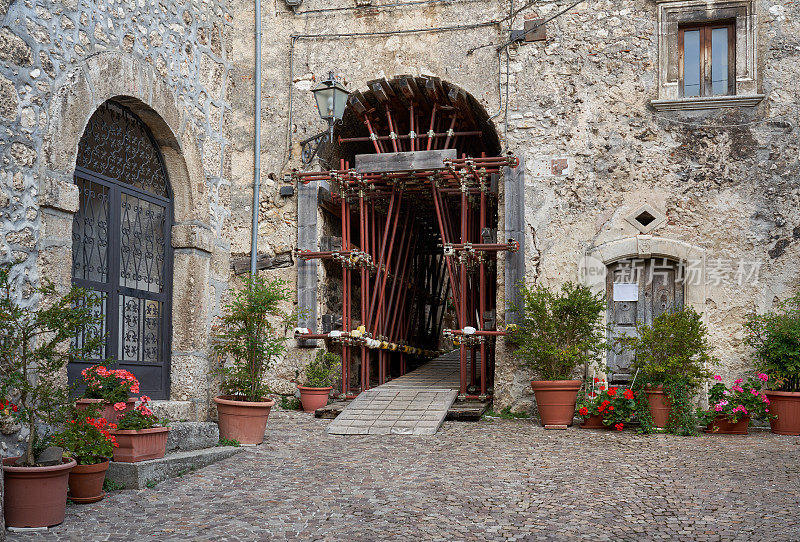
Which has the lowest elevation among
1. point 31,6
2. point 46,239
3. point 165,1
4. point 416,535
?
point 416,535

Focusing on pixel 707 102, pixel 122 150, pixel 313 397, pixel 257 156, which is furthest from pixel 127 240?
pixel 707 102

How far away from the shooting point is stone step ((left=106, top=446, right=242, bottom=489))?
5.31 metres

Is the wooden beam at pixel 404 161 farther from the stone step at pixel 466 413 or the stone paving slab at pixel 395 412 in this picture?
the stone step at pixel 466 413

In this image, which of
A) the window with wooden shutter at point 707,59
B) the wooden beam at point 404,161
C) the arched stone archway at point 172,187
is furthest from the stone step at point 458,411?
the window with wooden shutter at point 707,59

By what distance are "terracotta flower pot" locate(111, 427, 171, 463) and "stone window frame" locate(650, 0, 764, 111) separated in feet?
19.4

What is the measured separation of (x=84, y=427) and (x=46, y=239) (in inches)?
54.3

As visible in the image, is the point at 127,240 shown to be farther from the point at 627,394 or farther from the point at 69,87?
the point at 627,394

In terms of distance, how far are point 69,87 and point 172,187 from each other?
1.96m

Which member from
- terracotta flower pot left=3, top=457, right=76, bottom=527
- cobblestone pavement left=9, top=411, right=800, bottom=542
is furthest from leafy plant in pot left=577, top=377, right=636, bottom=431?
terracotta flower pot left=3, top=457, right=76, bottom=527

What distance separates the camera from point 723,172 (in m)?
8.33

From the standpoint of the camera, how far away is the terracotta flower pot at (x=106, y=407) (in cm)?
526

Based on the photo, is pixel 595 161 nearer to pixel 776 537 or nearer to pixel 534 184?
pixel 534 184

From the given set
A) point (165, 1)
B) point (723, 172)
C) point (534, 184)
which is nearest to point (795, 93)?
point (723, 172)

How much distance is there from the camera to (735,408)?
752 cm
